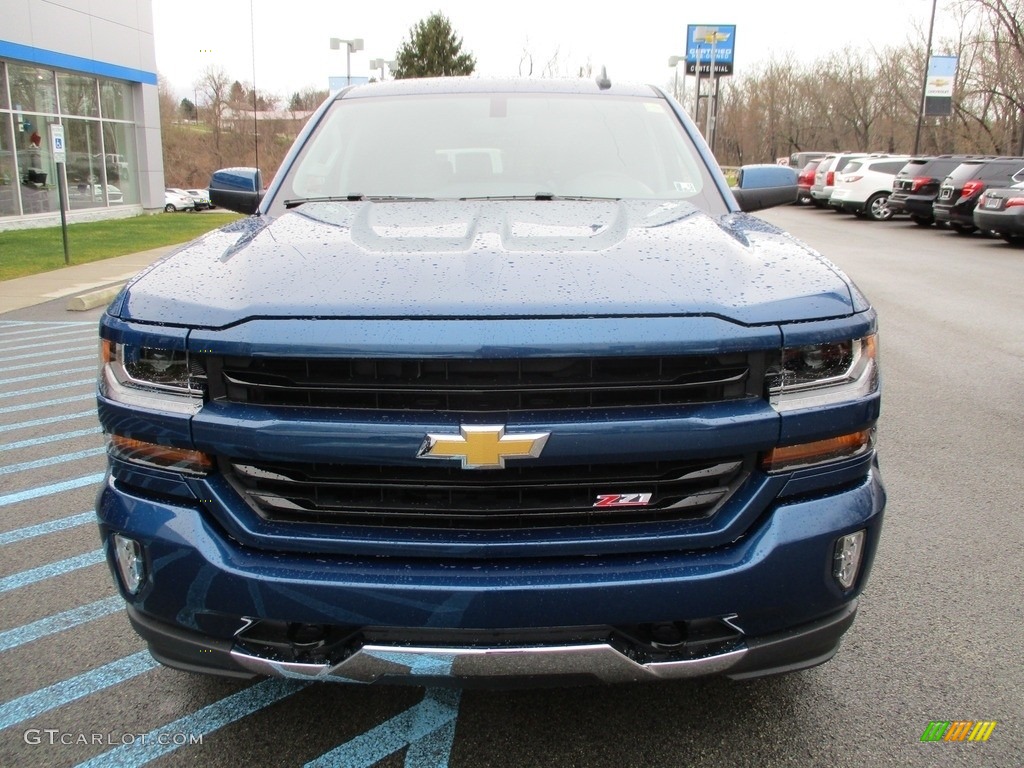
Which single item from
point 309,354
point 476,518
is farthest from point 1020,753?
point 309,354

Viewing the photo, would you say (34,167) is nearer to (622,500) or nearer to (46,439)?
(46,439)

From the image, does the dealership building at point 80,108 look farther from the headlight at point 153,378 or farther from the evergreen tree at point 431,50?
the evergreen tree at point 431,50

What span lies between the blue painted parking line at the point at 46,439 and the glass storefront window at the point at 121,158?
2510cm

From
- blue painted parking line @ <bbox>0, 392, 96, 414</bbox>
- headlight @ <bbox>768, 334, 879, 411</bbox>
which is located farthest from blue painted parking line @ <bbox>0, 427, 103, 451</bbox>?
headlight @ <bbox>768, 334, 879, 411</bbox>

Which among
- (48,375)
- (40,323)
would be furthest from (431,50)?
(48,375)

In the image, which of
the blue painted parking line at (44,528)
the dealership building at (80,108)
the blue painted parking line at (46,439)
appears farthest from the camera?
the dealership building at (80,108)

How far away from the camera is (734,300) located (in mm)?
2035

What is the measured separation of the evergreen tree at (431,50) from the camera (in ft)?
163

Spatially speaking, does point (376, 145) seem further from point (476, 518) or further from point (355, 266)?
point (476, 518)

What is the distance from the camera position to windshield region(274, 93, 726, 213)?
3295 millimetres

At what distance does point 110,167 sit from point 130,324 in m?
29.2

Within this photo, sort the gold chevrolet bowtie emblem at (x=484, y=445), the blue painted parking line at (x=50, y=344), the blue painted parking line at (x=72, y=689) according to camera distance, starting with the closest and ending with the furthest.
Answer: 1. the gold chevrolet bowtie emblem at (x=484, y=445)
2. the blue painted parking line at (x=72, y=689)
3. the blue painted parking line at (x=50, y=344)

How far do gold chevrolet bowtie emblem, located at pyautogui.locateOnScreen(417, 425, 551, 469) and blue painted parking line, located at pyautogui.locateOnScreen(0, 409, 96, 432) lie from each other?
4.89 m

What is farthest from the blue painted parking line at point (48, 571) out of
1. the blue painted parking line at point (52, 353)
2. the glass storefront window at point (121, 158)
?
the glass storefront window at point (121, 158)
